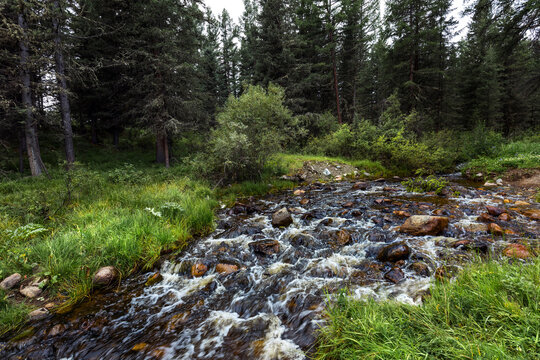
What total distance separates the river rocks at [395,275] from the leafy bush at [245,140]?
276 inches

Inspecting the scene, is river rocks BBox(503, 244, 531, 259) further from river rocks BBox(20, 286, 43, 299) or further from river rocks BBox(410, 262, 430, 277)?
river rocks BBox(20, 286, 43, 299)

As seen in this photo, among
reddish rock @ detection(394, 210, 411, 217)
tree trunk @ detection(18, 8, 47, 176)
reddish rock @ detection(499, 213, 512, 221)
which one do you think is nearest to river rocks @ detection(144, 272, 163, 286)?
reddish rock @ detection(394, 210, 411, 217)

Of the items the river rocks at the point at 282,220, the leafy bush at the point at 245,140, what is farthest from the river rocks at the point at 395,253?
the leafy bush at the point at 245,140

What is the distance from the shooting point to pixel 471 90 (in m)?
27.8

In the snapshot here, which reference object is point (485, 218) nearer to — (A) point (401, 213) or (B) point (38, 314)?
(A) point (401, 213)

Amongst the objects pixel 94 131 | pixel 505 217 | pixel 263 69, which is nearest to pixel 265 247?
pixel 505 217

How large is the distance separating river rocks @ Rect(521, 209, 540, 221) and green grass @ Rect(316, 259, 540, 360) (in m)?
4.48

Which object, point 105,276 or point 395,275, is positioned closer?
point 395,275

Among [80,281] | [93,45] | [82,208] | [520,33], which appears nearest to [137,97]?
[93,45]

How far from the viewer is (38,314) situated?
3.09 meters

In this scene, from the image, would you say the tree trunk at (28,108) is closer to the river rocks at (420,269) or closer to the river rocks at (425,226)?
the river rocks at (420,269)

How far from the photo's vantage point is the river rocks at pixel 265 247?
474 centimetres

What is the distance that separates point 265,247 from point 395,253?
2655mm

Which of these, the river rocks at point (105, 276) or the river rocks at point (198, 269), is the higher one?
the river rocks at point (105, 276)
